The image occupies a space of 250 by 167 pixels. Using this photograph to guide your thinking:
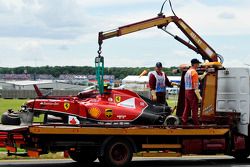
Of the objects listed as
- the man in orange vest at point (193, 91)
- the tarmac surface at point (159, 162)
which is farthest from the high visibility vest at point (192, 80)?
the tarmac surface at point (159, 162)

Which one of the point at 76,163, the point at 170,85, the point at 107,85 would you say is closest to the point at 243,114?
the point at 170,85

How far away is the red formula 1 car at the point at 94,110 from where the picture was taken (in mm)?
12055

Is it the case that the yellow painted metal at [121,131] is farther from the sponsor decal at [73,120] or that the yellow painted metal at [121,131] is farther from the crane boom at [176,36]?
the crane boom at [176,36]

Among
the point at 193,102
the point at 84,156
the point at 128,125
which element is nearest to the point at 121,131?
the point at 128,125

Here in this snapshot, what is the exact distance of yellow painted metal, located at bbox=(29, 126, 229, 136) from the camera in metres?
11.2

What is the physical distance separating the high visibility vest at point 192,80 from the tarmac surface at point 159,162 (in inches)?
74.6

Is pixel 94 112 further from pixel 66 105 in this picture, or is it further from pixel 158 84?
pixel 158 84

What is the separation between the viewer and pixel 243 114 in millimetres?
13469

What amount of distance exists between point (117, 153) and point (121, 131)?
1.90 ft

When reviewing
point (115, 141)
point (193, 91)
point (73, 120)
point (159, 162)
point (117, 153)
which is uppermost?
point (193, 91)

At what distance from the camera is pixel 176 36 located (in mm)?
15859

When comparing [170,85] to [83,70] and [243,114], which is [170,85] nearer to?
[243,114]

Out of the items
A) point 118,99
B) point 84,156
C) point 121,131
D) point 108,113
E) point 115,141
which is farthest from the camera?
point 84,156

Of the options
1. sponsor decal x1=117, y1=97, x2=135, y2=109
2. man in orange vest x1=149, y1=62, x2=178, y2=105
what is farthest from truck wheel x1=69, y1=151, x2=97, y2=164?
man in orange vest x1=149, y1=62, x2=178, y2=105
